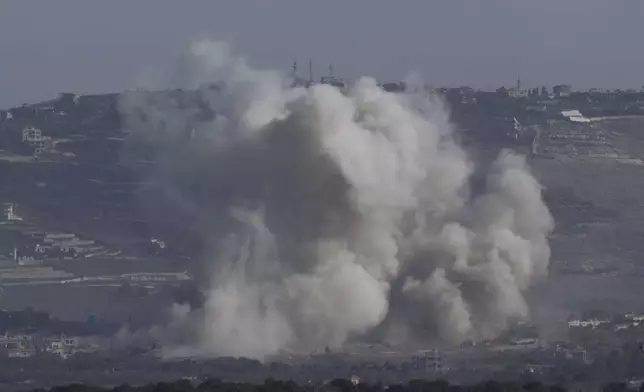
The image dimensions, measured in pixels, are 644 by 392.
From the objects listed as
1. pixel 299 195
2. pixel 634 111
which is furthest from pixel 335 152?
pixel 634 111

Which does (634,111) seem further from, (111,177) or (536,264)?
(536,264)

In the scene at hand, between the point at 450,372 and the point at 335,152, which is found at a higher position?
the point at 335,152

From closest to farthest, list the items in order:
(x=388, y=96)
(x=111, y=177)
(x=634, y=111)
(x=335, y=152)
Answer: (x=335, y=152) < (x=388, y=96) < (x=111, y=177) < (x=634, y=111)

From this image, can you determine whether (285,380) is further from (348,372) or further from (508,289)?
(508,289)

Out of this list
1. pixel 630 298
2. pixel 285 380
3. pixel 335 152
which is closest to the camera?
pixel 285 380

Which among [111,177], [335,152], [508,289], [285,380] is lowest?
[285,380]

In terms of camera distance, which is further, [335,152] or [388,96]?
[388,96]
